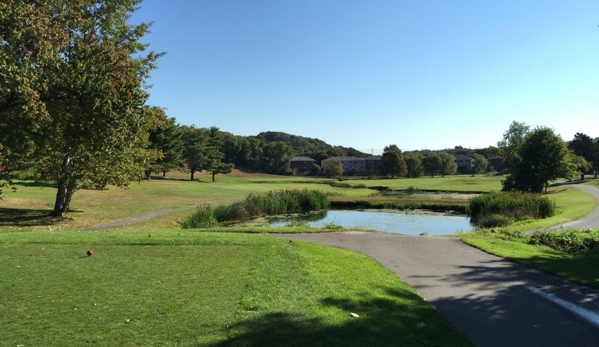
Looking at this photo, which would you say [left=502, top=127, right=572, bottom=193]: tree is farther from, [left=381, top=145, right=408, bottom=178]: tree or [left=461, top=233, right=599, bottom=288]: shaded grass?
[left=381, top=145, right=408, bottom=178]: tree

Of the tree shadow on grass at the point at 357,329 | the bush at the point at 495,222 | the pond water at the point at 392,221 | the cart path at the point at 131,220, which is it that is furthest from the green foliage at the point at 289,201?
the tree shadow on grass at the point at 357,329

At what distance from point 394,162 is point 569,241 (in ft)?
340

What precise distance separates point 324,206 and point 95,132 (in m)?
32.9

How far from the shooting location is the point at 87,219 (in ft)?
80.4

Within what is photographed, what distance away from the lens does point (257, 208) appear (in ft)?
110

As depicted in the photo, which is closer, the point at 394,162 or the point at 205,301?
the point at 205,301

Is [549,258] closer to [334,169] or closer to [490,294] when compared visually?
[490,294]

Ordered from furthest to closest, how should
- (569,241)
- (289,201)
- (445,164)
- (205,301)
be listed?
(445,164), (289,201), (569,241), (205,301)

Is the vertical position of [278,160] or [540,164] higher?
[278,160]

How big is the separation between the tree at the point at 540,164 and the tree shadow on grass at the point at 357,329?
44.6m

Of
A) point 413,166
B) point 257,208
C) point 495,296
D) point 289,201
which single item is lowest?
point 257,208

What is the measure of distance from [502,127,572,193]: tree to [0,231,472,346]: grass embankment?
41966 millimetres

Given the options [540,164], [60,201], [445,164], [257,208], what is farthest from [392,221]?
[445,164]

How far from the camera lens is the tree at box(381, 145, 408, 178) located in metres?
116
